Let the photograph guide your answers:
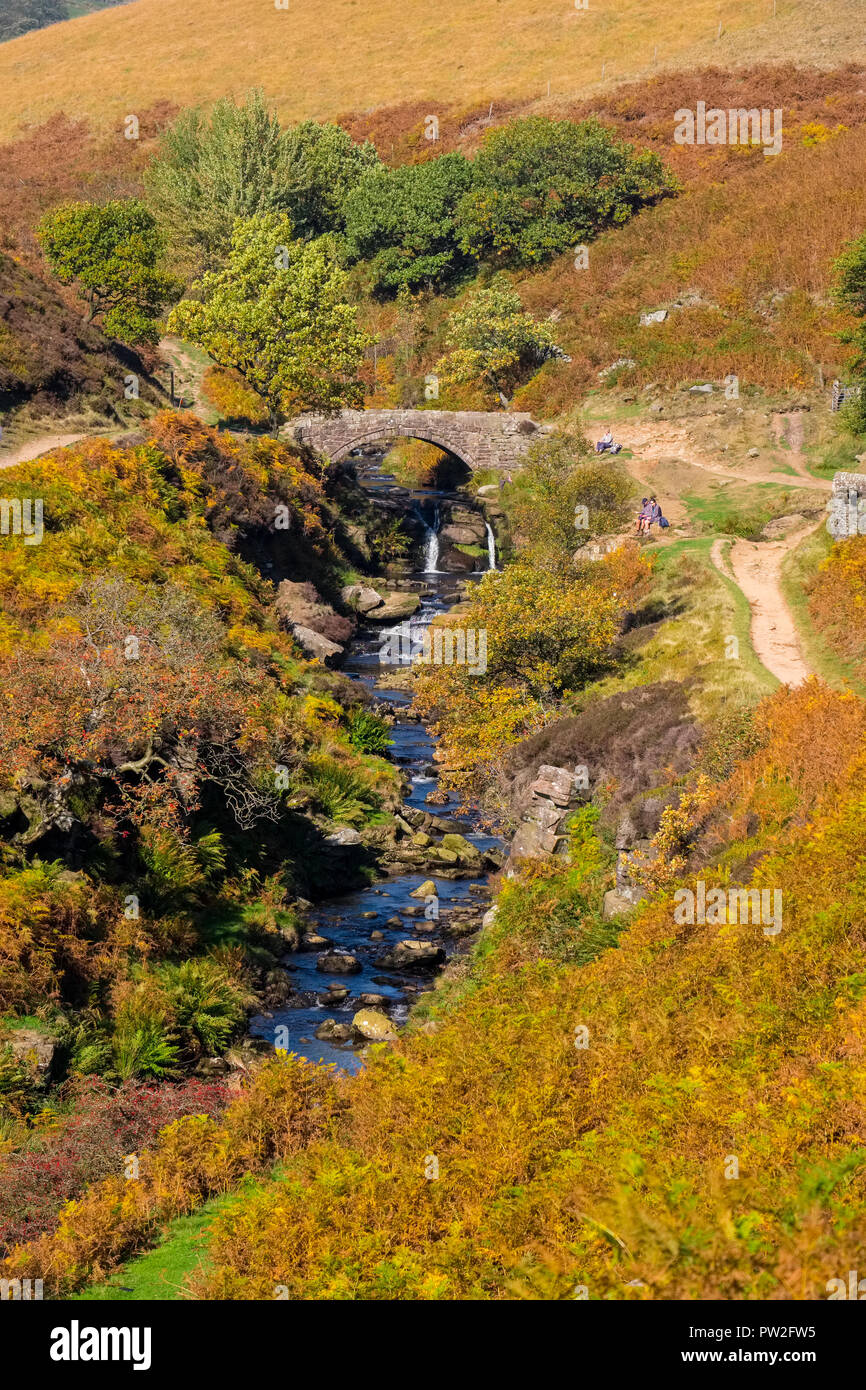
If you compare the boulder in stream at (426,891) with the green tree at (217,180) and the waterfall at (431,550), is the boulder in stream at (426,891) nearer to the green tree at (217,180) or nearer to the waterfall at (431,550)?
the waterfall at (431,550)

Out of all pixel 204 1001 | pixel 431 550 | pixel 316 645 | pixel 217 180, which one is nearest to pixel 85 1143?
pixel 204 1001

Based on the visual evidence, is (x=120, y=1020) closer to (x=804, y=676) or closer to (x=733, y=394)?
(x=804, y=676)

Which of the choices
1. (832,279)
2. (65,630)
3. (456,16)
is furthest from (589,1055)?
(456,16)

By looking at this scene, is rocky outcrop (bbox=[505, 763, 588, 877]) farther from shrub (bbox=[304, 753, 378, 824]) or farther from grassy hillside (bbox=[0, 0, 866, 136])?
grassy hillside (bbox=[0, 0, 866, 136])

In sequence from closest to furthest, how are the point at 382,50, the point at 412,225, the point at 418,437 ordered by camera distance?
the point at 418,437
the point at 412,225
the point at 382,50

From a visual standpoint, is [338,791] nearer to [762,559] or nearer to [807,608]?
[807,608]
